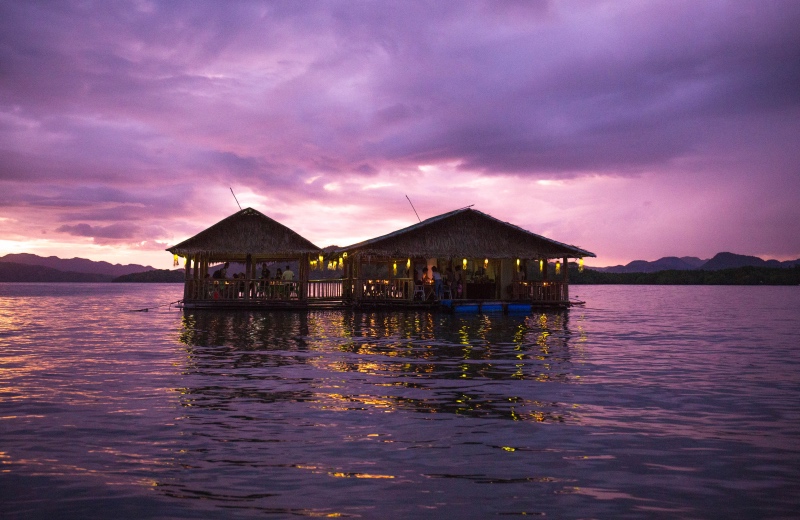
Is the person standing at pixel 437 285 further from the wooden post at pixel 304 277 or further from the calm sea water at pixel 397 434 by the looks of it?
the calm sea water at pixel 397 434

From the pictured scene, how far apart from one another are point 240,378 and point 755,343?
15.2 m

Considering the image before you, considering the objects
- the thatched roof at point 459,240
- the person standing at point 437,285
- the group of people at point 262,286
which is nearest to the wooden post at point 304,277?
the group of people at point 262,286

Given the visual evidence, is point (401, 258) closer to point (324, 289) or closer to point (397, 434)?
point (324, 289)

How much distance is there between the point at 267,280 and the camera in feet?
107

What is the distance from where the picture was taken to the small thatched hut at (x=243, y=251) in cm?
3125

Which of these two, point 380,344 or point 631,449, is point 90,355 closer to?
point 380,344

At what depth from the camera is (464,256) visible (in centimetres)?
3209

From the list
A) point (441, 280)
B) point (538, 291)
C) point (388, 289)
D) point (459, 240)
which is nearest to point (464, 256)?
point (459, 240)

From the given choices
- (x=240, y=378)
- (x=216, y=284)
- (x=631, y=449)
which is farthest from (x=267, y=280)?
(x=631, y=449)

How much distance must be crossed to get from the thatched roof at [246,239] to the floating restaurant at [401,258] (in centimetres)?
5

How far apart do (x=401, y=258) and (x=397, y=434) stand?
26.5 metres

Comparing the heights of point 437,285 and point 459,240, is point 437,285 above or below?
below

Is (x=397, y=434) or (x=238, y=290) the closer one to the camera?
(x=397, y=434)

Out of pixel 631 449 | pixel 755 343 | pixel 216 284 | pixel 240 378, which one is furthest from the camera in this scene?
pixel 216 284
